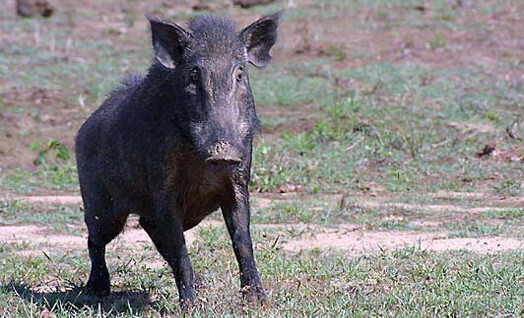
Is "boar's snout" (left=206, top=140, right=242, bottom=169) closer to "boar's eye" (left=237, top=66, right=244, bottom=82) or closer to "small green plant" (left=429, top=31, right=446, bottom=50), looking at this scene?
"boar's eye" (left=237, top=66, right=244, bottom=82)

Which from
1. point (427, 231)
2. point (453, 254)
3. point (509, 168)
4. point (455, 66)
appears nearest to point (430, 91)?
point (455, 66)

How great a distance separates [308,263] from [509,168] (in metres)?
4.47

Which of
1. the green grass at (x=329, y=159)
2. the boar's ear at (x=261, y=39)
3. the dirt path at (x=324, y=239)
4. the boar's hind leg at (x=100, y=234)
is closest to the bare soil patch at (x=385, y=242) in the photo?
the dirt path at (x=324, y=239)

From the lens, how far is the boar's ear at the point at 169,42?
5973 millimetres

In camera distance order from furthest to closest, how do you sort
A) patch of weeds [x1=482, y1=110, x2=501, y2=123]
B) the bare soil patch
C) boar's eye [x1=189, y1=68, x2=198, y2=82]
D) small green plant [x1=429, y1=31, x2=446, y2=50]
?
small green plant [x1=429, y1=31, x2=446, y2=50] < patch of weeds [x1=482, y1=110, x2=501, y2=123] < the bare soil patch < boar's eye [x1=189, y1=68, x2=198, y2=82]

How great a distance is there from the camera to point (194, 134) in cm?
571

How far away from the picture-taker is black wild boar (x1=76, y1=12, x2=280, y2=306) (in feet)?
18.7

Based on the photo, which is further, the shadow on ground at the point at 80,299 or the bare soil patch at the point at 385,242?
the bare soil patch at the point at 385,242

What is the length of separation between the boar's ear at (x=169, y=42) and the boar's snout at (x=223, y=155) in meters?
0.75

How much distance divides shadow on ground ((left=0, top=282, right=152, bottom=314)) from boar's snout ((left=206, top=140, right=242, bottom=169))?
1.12m

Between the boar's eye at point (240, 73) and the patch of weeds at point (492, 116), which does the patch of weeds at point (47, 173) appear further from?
the patch of weeds at point (492, 116)

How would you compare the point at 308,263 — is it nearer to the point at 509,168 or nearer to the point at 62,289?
the point at 62,289

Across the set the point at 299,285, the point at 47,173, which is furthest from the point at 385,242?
the point at 47,173

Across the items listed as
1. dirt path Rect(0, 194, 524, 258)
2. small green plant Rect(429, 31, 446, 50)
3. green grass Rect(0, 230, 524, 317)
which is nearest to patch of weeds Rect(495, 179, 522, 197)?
dirt path Rect(0, 194, 524, 258)
